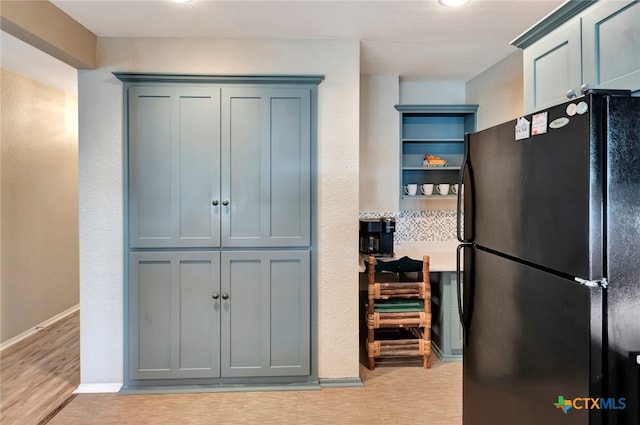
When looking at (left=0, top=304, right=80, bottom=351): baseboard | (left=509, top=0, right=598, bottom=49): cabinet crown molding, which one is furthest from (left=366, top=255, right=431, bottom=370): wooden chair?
(left=0, top=304, right=80, bottom=351): baseboard

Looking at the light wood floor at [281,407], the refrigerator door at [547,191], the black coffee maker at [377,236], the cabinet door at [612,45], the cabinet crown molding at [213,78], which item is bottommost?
the light wood floor at [281,407]

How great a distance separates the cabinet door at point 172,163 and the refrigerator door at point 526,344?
1733 mm

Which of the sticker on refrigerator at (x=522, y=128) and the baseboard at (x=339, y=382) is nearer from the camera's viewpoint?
the sticker on refrigerator at (x=522, y=128)

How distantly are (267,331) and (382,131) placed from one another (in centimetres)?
204

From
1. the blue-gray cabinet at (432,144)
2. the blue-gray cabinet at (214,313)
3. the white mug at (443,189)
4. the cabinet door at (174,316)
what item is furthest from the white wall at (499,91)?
the cabinet door at (174,316)

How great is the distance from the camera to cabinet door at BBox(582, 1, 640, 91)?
4.41ft

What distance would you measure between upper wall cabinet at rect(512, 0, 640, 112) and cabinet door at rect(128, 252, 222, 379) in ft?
7.10

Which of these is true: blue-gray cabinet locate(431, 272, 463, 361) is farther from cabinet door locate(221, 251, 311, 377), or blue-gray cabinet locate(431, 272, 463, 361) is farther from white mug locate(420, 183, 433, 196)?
cabinet door locate(221, 251, 311, 377)

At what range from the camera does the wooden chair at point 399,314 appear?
290 centimetres

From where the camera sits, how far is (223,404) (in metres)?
2.45

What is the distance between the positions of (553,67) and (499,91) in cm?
146

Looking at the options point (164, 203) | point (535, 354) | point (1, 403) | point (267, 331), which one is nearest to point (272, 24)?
point (164, 203)

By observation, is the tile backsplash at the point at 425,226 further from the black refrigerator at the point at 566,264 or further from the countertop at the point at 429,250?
the black refrigerator at the point at 566,264

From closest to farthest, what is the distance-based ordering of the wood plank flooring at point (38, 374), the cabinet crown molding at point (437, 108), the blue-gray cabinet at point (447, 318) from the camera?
the wood plank flooring at point (38, 374) < the blue-gray cabinet at point (447, 318) < the cabinet crown molding at point (437, 108)
